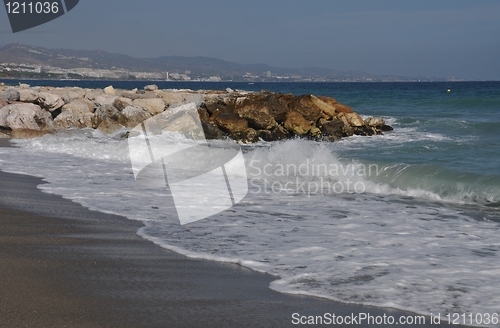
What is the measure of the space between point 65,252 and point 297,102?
13.1 meters

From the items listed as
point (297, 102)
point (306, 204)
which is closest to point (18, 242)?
point (306, 204)

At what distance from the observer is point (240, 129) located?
14.4m

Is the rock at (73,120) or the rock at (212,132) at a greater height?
the rock at (73,120)

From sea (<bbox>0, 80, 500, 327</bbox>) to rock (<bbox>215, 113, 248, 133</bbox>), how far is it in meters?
3.70

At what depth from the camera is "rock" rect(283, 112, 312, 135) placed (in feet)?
49.2

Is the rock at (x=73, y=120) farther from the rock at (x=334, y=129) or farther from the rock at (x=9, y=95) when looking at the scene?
the rock at (x=334, y=129)

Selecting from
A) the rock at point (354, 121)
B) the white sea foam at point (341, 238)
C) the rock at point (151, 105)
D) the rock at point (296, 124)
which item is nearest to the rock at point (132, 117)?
the rock at point (151, 105)

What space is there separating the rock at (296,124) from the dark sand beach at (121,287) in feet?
36.1

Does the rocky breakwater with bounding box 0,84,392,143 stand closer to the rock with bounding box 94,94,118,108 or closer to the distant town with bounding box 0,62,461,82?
the rock with bounding box 94,94,118,108

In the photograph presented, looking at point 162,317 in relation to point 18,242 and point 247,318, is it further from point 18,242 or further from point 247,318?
point 18,242

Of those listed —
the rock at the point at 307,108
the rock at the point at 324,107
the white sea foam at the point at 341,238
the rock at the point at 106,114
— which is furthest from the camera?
the rock at the point at 324,107

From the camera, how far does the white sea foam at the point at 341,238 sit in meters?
3.28

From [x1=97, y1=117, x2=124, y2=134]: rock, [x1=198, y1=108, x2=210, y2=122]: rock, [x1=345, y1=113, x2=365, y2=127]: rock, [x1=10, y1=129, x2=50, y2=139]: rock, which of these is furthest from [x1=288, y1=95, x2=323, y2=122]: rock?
[x1=10, y1=129, x2=50, y2=139]: rock

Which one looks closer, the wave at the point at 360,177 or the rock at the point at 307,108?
the wave at the point at 360,177
